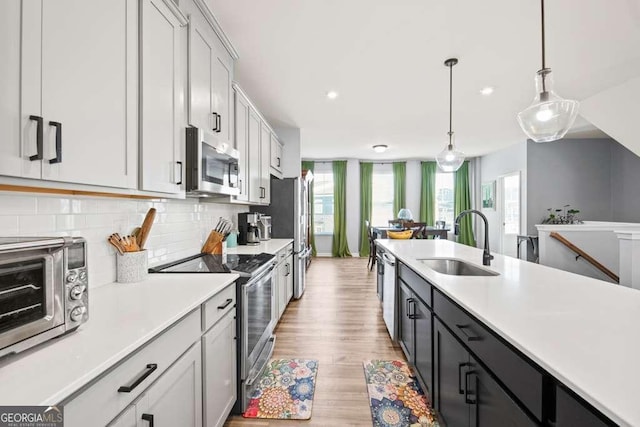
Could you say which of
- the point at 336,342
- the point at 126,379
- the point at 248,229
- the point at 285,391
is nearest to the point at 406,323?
the point at 336,342

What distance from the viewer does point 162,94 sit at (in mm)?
1492

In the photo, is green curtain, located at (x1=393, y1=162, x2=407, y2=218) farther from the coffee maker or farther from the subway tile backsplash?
the subway tile backsplash

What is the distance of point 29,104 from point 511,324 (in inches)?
63.4

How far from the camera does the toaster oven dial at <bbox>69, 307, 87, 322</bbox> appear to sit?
891 mm

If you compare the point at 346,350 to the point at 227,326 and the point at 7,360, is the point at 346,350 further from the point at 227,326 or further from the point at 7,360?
the point at 7,360

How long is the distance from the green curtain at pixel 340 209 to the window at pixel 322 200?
20 centimetres

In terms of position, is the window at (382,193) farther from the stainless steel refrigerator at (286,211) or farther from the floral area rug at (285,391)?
the floral area rug at (285,391)

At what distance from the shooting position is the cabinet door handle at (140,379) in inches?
32.8

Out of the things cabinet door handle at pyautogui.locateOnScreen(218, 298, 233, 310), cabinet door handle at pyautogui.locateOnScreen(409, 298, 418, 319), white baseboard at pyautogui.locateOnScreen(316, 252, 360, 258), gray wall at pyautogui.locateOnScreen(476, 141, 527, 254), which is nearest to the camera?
cabinet door handle at pyautogui.locateOnScreen(218, 298, 233, 310)

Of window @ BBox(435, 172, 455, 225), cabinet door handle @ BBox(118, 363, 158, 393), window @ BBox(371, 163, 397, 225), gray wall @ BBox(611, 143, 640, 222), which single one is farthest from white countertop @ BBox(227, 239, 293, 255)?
gray wall @ BBox(611, 143, 640, 222)

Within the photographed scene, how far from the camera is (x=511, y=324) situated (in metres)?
0.95

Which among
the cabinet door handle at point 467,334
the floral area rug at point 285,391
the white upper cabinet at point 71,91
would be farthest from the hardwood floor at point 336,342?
the white upper cabinet at point 71,91

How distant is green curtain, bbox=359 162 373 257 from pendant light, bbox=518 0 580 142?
5881 millimetres

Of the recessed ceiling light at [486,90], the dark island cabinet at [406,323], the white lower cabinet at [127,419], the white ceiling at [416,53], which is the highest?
the recessed ceiling light at [486,90]
